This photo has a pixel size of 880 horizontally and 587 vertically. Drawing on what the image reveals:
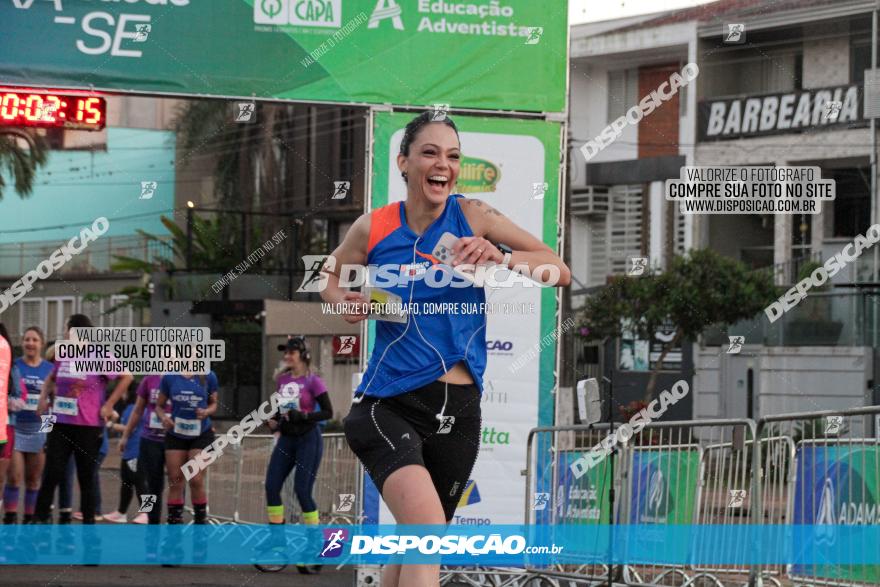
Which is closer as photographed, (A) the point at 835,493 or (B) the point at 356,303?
(B) the point at 356,303

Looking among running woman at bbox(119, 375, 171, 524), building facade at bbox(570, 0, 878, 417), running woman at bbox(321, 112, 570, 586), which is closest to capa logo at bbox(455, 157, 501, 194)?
running woman at bbox(119, 375, 171, 524)

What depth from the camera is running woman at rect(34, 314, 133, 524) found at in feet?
37.0

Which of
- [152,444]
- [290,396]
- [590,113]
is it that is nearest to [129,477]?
[152,444]

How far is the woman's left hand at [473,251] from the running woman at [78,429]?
673cm

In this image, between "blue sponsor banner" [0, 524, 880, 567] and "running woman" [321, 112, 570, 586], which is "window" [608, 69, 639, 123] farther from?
"running woman" [321, 112, 570, 586]

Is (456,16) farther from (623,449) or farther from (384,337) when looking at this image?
(384,337)

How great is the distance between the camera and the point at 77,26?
895cm

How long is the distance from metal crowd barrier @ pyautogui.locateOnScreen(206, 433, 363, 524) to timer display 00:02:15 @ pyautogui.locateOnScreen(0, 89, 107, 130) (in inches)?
174

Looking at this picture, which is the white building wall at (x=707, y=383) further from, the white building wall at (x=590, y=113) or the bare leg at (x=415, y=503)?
the bare leg at (x=415, y=503)

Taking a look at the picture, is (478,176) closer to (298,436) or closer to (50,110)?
(50,110)

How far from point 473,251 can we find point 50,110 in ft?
15.9

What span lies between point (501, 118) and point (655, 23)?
90.1 ft

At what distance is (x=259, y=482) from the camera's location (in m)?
13.8

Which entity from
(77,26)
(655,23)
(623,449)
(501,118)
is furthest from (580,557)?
(655,23)
